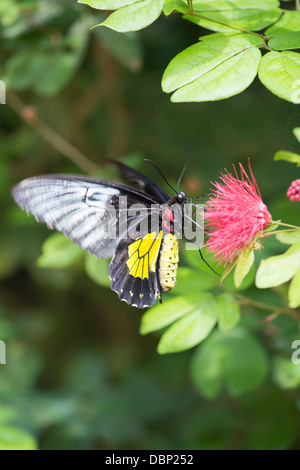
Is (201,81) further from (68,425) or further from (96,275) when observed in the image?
(68,425)

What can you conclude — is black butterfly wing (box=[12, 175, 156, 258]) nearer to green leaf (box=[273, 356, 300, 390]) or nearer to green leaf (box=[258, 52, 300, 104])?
green leaf (box=[258, 52, 300, 104])

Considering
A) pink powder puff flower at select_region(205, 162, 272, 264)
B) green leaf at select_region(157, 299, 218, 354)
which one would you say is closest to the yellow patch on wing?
green leaf at select_region(157, 299, 218, 354)

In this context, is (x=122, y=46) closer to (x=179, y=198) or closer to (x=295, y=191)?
(x=179, y=198)

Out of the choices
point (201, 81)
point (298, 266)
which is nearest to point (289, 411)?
point (298, 266)

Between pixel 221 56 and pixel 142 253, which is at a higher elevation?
pixel 221 56

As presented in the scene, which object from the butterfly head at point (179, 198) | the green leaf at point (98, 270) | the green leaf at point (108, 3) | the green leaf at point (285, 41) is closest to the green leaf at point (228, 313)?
the butterfly head at point (179, 198)

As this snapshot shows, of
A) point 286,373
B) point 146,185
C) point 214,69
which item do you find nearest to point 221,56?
point 214,69
